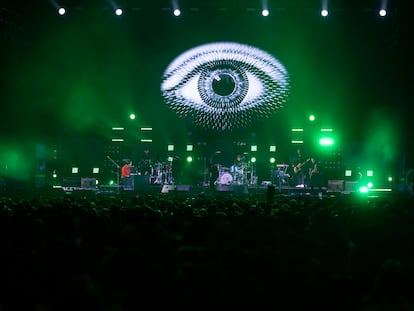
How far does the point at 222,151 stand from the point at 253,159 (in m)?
1.66

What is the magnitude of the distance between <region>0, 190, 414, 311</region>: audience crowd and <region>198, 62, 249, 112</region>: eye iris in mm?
15675

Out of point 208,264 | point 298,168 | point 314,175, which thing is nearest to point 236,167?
point 298,168

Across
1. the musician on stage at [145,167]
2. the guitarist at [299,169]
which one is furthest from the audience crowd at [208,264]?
the musician on stage at [145,167]

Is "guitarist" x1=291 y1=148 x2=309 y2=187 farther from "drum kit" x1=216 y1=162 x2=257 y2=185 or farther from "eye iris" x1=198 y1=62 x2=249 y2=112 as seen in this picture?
"eye iris" x1=198 y1=62 x2=249 y2=112

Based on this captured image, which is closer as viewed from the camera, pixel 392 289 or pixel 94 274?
pixel 392 289

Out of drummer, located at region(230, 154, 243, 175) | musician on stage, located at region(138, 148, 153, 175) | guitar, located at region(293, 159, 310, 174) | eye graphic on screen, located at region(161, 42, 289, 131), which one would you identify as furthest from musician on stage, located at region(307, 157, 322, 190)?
musician on stage, located at region(138, 148, 153, 175)

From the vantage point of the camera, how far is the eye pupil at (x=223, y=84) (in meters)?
24.2

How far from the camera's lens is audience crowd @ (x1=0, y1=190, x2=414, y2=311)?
3.84 metres

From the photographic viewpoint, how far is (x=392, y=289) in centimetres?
444

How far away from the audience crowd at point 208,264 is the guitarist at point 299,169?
15.4m

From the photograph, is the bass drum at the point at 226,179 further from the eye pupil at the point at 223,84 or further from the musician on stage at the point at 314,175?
the eye pupil at the point at 223,84

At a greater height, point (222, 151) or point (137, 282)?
point (222, 151)

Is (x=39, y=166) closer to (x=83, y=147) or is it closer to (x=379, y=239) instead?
(x=83, y=147)

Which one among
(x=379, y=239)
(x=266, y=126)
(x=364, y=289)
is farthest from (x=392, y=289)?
(x=266, y=126)
